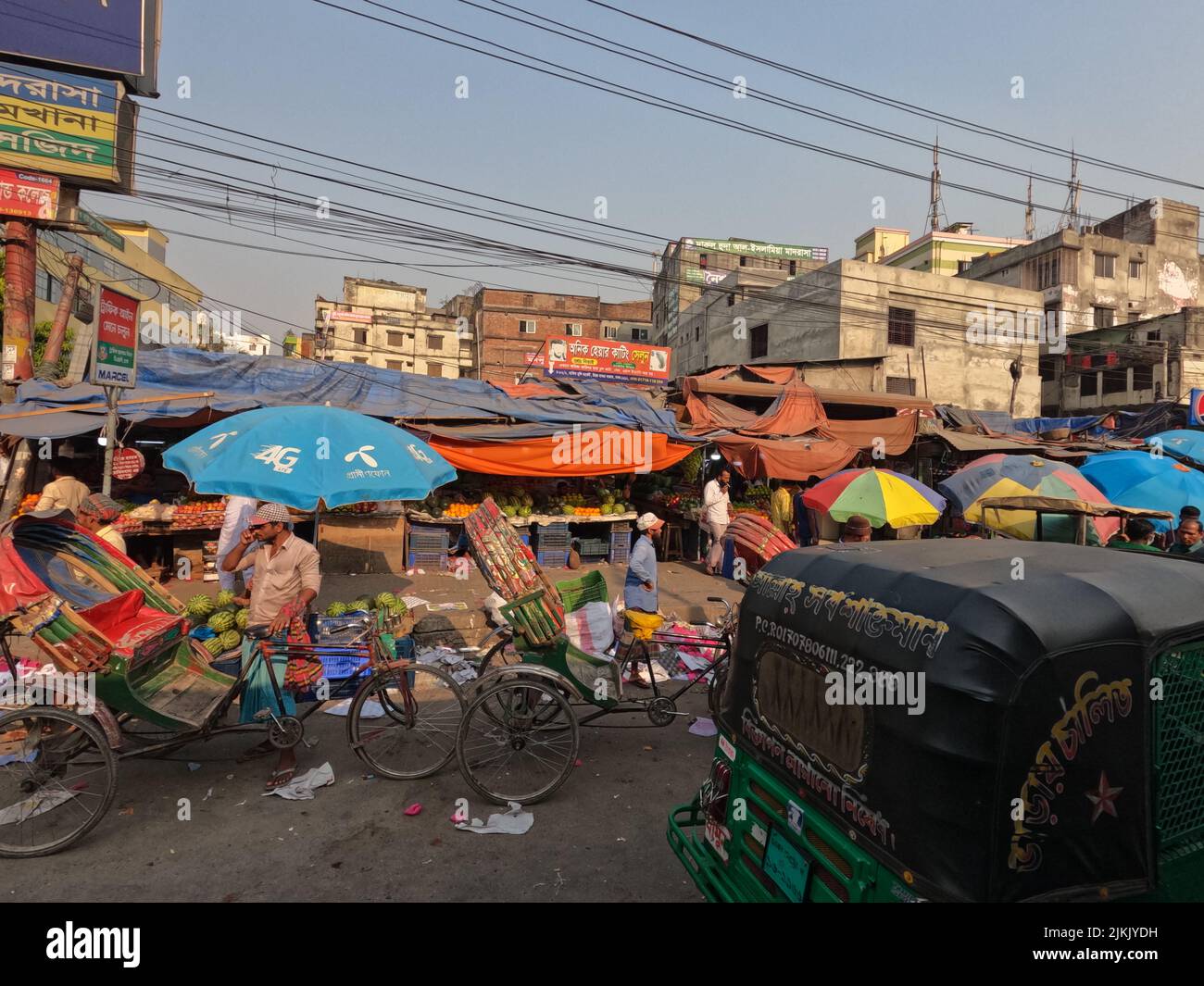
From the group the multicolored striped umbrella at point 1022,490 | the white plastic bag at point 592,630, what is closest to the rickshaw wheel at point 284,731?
the white plastic bag at point 592,630

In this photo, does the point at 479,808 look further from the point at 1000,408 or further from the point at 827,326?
the point at 1000,408

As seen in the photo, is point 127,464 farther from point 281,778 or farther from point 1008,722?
point 1008,722

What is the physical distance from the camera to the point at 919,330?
103 ft

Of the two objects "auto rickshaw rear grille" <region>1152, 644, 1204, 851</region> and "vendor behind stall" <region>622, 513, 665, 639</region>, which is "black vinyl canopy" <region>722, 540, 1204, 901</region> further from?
"vendor behind stall" <region>622, 513, 665, 639</region>

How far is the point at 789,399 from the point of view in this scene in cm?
1667

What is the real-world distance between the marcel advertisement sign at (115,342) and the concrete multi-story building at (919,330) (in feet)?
85.8

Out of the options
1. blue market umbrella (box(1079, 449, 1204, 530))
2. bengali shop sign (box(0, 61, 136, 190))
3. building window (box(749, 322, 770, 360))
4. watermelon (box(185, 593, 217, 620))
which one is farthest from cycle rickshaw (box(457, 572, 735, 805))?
building window (box(749, 322, 770, 360))

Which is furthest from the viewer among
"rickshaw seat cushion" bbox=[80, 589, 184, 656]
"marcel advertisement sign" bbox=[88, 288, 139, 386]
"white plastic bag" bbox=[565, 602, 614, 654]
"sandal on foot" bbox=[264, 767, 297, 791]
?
"marcel advertisement sign" bbox=[88, 288, 139, 386]

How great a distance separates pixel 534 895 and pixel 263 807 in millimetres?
2207

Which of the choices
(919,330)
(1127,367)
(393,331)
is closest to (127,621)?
(919,330)

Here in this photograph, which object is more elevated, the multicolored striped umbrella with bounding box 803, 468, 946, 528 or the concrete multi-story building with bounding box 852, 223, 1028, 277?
the concrete multi-story building with bounding box 852, 223, 1028, 277

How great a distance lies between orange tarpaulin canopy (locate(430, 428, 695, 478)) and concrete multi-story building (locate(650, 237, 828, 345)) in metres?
40.8

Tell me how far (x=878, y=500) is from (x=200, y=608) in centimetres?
904

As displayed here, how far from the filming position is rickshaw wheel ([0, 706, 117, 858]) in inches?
162
